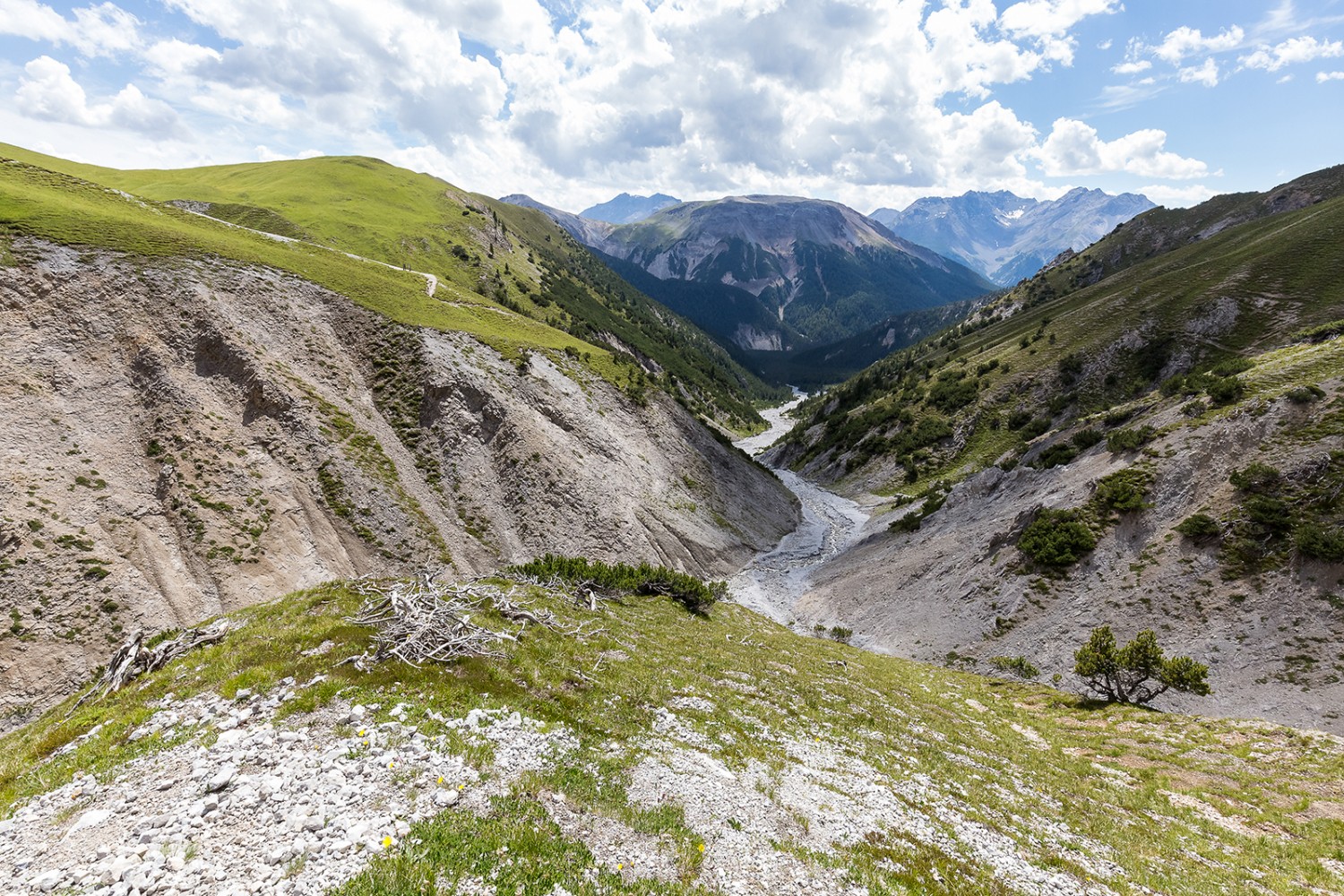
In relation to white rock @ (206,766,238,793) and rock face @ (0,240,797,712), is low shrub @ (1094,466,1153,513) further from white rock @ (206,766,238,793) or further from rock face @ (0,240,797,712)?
white rock @ (206,766,238,793)

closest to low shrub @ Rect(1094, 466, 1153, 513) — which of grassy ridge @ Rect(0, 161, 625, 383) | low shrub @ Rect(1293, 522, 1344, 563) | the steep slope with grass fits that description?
low shrub @ Rect(1293, 522, 1344, 563)

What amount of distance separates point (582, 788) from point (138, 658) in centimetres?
1555

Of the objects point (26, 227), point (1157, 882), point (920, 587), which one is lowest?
point (920, 587)

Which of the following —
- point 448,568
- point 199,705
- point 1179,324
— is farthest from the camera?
point 1179,324

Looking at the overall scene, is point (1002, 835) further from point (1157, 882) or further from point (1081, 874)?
point (1157, 882)

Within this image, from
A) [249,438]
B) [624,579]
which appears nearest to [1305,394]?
[624,579]

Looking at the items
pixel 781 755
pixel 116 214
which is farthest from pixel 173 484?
pixel 781 755

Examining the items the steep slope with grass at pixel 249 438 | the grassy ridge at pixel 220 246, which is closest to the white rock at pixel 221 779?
the steep slope with grass at pixel 249 438

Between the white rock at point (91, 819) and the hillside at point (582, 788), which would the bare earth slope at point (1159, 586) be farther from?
the white rock at point (91, 819)

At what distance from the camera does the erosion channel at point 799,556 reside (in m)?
57.5

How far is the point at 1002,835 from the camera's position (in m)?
14.6

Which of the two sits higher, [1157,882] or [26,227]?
[26,227]

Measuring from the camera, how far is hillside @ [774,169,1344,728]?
1312 inches

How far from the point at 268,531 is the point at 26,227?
117 feet
